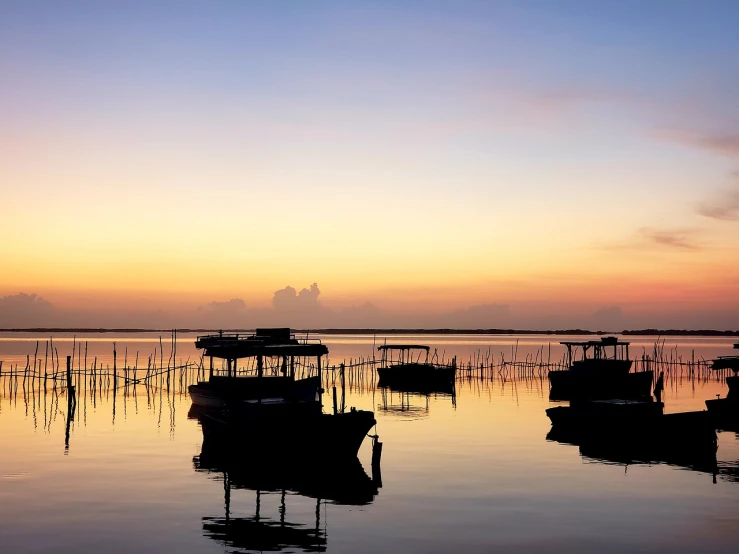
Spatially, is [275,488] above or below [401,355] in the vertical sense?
above

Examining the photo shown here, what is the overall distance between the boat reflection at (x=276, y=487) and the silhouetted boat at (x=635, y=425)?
13174 millimetres

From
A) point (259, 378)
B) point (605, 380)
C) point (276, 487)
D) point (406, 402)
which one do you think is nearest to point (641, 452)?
point (276, 487)

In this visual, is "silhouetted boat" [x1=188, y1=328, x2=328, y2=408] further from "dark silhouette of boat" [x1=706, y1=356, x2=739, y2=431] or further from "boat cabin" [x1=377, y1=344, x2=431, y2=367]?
"boat cabin" [x1=377, y1=344, x2=431, y2=367]

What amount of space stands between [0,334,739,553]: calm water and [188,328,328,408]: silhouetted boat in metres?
3.63

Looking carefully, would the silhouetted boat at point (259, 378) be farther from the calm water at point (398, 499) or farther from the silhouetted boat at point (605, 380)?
the silhouetted boat at point (605, 380)

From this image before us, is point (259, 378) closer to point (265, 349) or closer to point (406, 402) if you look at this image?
point (265, 349)

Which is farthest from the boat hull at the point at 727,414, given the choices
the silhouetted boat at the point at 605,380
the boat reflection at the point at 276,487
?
the boat reflection at the point at 276,487

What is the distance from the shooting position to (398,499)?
2377 cm

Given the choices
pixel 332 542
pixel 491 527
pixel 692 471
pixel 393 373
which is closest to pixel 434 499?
pixel 491 527

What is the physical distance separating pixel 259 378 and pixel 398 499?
36.0 ft

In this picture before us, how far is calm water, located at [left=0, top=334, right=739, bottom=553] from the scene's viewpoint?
63.8ft

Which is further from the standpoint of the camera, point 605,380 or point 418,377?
point 418,377

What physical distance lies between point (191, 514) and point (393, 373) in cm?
Answer: 4844

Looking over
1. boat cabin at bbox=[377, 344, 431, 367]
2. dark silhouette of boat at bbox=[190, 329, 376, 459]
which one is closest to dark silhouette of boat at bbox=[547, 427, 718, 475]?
dark silhouette of boat at bbox=[190, 329, 376, 459]
